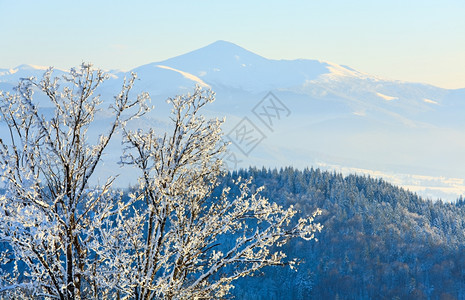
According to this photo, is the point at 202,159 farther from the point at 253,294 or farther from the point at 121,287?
the point at 253,294

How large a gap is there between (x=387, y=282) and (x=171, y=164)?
173892mm

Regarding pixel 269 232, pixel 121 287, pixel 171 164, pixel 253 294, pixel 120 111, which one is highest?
pixel 120 111

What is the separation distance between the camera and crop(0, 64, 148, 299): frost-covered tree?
11.1 m

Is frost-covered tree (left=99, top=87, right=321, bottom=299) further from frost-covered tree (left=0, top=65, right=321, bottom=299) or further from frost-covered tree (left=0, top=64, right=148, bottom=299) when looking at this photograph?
frost-covered tree (left=0, top=64, right=148, bottom=299)

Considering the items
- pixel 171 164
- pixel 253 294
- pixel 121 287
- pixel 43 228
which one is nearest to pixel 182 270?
pixel 121 287

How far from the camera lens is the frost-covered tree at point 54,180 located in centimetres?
1109

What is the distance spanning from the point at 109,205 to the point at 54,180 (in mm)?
1235

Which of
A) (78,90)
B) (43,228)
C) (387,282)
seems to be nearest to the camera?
(43,228)

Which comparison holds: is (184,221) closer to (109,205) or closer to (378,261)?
(109,205)

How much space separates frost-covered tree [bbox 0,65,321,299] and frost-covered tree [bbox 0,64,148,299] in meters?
0.02

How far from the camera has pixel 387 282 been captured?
174 m

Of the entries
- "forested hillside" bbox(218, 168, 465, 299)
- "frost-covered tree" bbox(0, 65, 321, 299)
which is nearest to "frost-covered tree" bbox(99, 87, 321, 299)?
"frost-covered tree" bbox(0, 65, 321, 299)

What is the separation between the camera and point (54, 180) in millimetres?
11570

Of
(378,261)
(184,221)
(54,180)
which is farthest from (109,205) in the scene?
(378,261)
